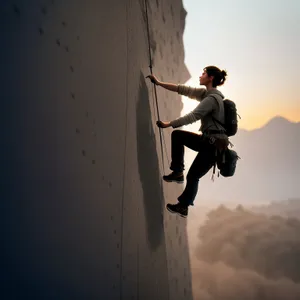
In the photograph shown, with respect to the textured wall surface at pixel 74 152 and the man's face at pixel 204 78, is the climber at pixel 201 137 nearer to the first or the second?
the man's face at pixel 204 78

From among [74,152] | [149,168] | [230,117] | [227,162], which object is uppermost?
[230,117]

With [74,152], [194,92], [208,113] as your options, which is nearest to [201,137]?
[208,113]

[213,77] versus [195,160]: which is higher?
[213,77]

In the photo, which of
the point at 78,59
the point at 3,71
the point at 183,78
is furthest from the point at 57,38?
the point at 183,78

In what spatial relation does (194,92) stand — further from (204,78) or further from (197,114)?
(197,114)

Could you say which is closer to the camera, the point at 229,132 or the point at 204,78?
the point at 229,132

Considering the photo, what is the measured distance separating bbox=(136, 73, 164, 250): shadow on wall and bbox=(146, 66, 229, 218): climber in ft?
0.67

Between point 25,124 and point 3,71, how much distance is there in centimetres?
18

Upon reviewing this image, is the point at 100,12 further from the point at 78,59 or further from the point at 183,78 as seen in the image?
the point at 183,78

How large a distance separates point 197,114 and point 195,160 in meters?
0.43

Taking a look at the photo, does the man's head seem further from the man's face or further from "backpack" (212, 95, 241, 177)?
"backpack" (212, 95, 241, 177)

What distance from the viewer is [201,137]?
2.48 meters

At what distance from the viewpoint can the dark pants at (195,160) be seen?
8.23 ft

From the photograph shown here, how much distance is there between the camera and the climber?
2406 millimetres
